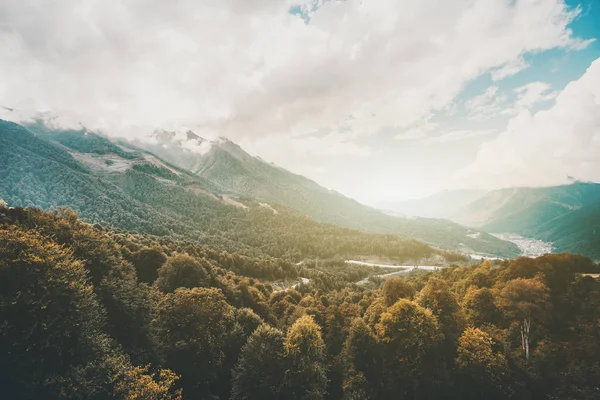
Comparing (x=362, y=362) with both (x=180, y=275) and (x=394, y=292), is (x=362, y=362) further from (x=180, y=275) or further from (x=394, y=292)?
(x=180, y=275)


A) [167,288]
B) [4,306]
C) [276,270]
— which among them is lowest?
[276,270]

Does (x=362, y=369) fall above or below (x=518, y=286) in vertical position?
below

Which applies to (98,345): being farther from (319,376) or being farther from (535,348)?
(535,348)

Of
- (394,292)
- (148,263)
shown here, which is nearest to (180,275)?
(148,263)

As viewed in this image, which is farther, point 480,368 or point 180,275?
point 180,275

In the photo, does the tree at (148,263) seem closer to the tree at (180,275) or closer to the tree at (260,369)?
the tree at (180,275)

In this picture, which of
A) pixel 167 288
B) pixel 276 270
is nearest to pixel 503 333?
pixel 167 288
